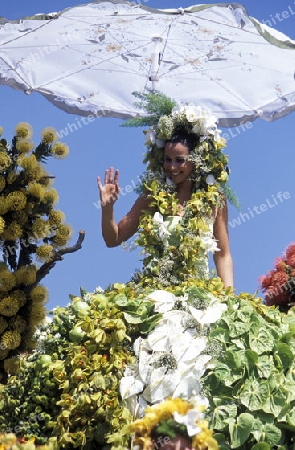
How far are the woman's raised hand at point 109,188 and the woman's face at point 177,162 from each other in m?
0.42

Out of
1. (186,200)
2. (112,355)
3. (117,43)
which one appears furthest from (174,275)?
(117,43)

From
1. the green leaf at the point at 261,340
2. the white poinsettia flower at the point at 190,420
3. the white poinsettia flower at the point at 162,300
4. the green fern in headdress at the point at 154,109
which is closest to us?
A: the white poinsettia flower at the point at 190,420

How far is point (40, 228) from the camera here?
4.70 metres

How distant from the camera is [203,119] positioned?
5.15 metres

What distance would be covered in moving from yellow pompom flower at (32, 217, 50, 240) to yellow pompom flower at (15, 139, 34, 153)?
1.43ft

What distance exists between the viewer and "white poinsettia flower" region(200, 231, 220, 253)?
4852 millimetres

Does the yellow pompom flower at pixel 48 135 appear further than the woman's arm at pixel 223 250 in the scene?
No

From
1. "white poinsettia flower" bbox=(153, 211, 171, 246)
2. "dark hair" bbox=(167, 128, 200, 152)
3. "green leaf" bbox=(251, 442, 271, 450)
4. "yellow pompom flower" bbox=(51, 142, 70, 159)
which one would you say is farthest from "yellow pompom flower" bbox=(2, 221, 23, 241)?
"green leaf" bbox=(251, 442, 271, 450)

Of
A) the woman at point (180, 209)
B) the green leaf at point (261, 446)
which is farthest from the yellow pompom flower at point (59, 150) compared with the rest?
the green leaf at point (261, 446)

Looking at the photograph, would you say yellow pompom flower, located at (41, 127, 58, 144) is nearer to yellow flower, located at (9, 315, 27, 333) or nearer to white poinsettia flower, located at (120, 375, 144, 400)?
yellow flower, located at (9, 315, 27, 333)

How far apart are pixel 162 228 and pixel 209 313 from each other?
1322 mm

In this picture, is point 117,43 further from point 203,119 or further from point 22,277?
point 22,277

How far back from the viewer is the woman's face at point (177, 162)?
510cm

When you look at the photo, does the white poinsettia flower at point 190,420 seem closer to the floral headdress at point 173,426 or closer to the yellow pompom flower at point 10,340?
the floral headdress at point 173,426
